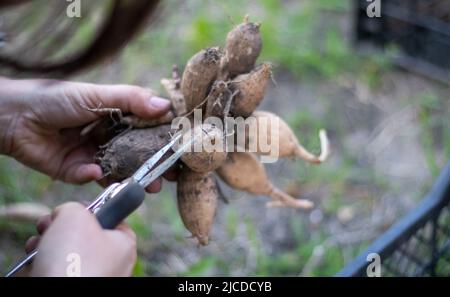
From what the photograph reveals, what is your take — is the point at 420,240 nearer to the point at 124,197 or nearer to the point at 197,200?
the point at 197,200

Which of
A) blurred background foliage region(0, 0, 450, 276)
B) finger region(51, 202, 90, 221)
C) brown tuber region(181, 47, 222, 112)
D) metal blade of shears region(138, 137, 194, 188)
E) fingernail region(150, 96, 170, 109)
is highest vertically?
brown tuber region(181, 47, 222, 112)

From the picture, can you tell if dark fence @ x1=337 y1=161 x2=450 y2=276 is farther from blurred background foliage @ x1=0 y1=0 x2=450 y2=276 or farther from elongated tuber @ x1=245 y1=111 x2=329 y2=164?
blurred background foliage @ x1=0 y1=0 x2=450 y2=276

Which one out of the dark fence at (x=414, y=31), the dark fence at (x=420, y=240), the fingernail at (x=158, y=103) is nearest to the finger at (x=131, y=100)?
the fingernail at (x=158, y=103)

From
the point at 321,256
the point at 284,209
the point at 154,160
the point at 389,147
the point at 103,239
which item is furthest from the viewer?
the point at 389,147

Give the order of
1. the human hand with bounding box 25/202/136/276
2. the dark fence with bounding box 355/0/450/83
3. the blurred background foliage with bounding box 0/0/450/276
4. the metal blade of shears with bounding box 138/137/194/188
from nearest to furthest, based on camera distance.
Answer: the human hand with bounding box 25/202/136/276, the metal blade of shears with bounding box 138/137/194/188, the blurred background foliage with bounding box 0/0/450/276, the dark fence with bounding box 355/0/450/83

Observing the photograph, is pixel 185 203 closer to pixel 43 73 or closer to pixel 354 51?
pixel 43 73

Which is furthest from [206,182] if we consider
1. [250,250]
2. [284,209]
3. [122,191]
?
[284,209]

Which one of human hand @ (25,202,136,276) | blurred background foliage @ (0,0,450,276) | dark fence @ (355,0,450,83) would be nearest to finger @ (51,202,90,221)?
human hand @ (25,202,136,276)

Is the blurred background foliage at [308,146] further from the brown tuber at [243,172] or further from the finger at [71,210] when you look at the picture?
the finger at [71,210]
